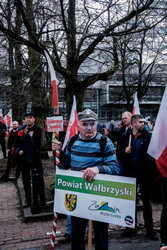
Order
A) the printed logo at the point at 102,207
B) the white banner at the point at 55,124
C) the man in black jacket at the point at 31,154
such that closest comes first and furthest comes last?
1. the printed logo at the point at 102,207
2. the white banner at the point at 55,124
3. the man in black jacket at the point at 31,154

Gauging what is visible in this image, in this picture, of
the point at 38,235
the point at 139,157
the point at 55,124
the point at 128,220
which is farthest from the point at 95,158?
the point at 38,235

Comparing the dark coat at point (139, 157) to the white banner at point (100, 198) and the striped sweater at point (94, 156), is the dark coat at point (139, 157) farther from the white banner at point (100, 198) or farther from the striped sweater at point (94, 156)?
the white banner at point (100, 198)

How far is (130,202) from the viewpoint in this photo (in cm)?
291

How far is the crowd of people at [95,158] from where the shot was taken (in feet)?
10.3

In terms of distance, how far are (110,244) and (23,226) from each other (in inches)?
71.2

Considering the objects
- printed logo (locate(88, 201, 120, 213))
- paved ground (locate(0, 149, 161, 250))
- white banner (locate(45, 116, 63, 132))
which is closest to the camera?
printed logo (locate(88, 201, 120, 213))

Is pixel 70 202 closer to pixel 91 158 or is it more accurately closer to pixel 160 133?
pixel 91 158

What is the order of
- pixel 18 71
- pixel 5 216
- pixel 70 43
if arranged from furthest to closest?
pixel 18 71, pixel 70 43, pixel 5 216

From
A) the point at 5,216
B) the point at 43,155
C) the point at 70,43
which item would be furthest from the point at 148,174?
the point at 43,155

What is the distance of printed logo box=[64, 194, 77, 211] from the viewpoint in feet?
10.5

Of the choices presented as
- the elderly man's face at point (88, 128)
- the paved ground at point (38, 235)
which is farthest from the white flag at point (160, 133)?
the paved ground at point (38, 235)

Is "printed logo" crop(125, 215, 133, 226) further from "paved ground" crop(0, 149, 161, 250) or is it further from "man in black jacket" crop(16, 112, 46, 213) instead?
"man in black jacket" crop(16, 112, 46, 213)

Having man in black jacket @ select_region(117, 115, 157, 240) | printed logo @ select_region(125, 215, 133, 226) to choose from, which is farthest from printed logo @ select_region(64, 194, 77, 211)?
man in black jacket @ select_region(117, 115, 157, 240)

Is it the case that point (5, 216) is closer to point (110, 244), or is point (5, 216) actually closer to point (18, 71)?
point (110, 244)
